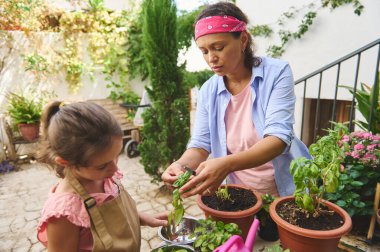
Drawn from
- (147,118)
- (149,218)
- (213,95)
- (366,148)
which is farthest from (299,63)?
(149,218)

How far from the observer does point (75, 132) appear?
1.10 m

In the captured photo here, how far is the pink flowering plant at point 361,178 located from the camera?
220 cm

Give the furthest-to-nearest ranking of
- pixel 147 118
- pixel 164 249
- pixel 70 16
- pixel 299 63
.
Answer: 1. pixel 70 16
2. pixel 299 63
3. pixel 147 118
4. pixel 164 249

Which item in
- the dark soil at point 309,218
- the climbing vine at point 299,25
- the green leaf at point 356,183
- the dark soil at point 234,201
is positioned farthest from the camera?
the climbing vine at point 299,25

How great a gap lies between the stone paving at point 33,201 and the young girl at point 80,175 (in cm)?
203

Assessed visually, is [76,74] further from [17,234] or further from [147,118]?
[17,234]

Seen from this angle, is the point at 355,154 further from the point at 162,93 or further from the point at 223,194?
the point at 162,93

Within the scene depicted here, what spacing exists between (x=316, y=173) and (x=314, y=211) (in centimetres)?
20

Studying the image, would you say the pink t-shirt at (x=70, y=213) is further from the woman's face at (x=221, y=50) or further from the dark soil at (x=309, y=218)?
the woman's face at (x=221, y=50)

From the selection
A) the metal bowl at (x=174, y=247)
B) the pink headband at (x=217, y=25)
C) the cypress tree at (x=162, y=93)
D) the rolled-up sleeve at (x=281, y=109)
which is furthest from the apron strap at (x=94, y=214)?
the cypress tree at (x=162, y=93)

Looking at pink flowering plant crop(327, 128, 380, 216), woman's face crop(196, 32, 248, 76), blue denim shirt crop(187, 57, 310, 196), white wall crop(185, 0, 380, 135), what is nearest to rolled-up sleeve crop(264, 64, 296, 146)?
blue denim shirt crop(187, 57, 310, 196)

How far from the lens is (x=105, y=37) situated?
24.2ft

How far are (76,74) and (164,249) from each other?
674 centimetres

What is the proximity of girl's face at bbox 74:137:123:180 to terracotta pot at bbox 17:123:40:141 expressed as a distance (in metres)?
5.58
